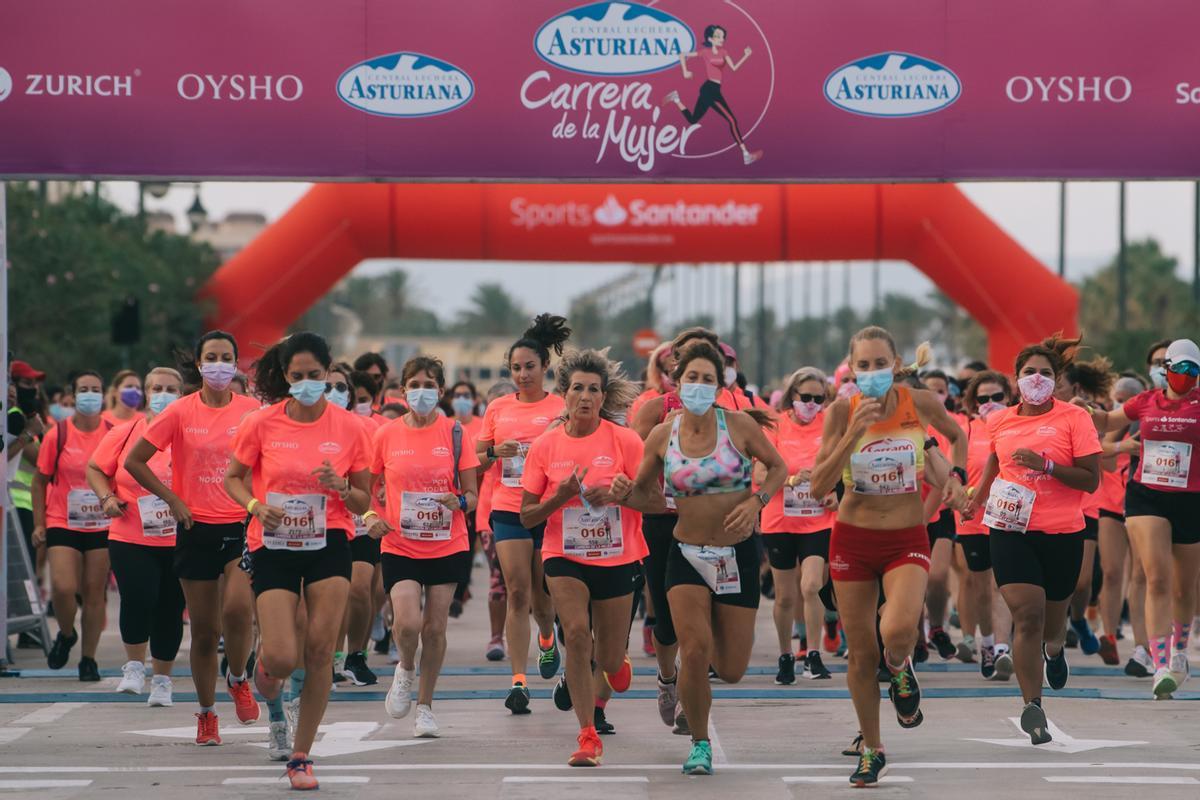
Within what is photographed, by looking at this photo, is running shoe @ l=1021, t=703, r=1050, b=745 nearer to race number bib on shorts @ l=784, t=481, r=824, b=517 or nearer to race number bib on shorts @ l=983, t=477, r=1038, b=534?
race number bib on shorts @ l=983, t=477, r=1038, b=534

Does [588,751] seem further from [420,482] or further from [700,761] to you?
[420,482]

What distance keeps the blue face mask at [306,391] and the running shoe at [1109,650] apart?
24.7 ft

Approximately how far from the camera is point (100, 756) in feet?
32.9

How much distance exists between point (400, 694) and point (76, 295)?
22.2 metres

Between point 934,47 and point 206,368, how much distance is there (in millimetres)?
5778

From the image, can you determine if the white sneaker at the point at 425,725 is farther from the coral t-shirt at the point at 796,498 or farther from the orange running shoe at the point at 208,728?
the coral t-shirt at the point at 796,498

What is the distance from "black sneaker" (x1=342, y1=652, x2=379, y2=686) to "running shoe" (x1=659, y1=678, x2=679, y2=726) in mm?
3447

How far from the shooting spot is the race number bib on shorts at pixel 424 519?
1112 centimetres

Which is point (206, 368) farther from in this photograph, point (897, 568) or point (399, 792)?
point (897, 568)

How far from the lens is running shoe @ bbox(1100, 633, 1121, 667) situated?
14586 millimetres

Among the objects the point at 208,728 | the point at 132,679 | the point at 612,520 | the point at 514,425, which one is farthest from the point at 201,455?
the point at 514,425

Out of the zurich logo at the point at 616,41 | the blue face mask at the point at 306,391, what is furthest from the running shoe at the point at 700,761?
the zurich logo at the point at 616,41

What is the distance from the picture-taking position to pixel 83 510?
14070 mm

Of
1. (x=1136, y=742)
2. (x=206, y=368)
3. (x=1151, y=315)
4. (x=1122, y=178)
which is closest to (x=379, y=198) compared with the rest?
(x=1122, y=178)
